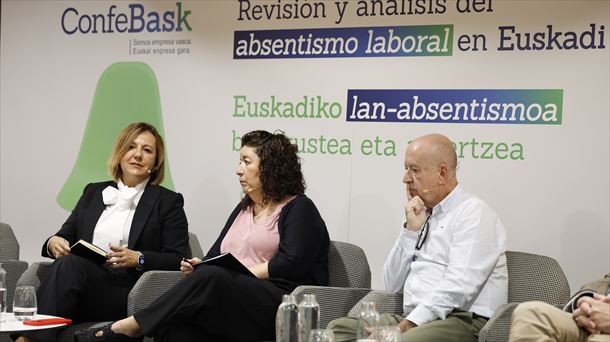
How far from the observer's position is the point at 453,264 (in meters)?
4.77

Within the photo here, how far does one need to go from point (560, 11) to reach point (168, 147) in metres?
2.72

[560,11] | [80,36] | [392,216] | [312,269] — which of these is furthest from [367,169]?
[80,36]

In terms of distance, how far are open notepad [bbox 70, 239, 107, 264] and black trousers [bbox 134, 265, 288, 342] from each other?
648 mm

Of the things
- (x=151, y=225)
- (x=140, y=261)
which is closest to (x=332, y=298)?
(x=140, y=261)

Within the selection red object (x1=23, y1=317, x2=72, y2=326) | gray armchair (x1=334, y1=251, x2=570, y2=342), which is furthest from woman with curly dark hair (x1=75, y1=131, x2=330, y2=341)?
gray armchair (x1=334, y1=251, x2=570, y2=342)

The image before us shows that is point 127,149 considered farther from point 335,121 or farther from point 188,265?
point 335,121

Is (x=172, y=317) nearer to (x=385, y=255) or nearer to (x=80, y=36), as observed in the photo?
(x=385, y=255)

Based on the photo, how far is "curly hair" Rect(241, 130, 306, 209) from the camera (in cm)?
568

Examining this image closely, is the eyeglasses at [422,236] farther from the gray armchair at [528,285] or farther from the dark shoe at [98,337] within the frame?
the dark shoe at [98,337]

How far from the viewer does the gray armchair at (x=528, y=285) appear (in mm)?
4977

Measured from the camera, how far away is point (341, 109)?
626cm

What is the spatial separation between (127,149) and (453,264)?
2292mm

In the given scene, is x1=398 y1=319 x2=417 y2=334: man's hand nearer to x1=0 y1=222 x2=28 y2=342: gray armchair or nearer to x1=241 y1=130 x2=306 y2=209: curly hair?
x1=241 y1=130 x2=306 y2=209: curly hair

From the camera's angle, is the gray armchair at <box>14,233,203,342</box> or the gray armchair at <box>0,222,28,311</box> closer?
the gray armchair at <box>14,233,203,342</box>
